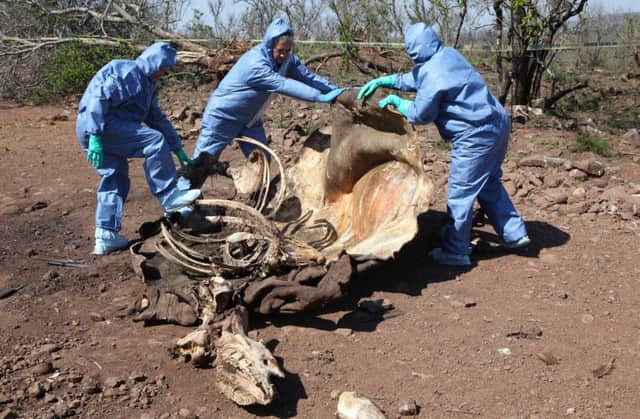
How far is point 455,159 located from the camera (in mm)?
4586

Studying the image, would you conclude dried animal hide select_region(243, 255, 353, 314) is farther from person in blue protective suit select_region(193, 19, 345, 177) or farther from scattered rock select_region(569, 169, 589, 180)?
scattered rock select_region(569, 169, 589, 180)

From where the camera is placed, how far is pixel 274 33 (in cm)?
529

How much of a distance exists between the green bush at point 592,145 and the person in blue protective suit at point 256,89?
2.92m

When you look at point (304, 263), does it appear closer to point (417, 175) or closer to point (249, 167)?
point (417, 175)

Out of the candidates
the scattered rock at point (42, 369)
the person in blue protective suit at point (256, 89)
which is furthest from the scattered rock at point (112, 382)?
the person in blue protective suit at point (256, 89)

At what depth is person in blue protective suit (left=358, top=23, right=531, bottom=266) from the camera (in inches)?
173

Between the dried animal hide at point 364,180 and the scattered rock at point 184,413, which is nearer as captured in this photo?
the scattered rock at point 184,413

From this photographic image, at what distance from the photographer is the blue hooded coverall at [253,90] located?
5289 mm

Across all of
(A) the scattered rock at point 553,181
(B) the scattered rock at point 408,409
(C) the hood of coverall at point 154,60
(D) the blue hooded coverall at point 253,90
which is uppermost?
(C) the hood of coverall at point 154,60

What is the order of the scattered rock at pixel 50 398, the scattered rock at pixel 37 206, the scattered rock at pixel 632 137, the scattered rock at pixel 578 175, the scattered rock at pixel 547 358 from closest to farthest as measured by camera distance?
the scattered rock at pixel 50 398, the scattered rock at pixel 547 358, the scattered rock at pixel 37 206, the scattered rock at pixel 578 175, the scattered rock at pixel 632 137

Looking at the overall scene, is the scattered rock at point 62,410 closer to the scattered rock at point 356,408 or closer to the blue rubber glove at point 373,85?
the scattered rock at point 356,408

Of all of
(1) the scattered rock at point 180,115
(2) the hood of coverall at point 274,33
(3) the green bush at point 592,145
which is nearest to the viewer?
(2) the hood of coverall at point 274,33

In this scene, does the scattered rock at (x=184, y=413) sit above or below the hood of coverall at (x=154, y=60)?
below

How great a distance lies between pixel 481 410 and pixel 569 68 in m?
10.0
